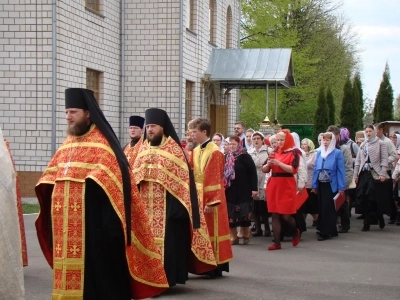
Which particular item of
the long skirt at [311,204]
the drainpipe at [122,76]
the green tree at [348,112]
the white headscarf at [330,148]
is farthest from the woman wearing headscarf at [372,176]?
the green tree at [348,112]

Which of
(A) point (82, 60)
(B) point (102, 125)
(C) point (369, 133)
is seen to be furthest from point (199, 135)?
(A) point (82, 60)

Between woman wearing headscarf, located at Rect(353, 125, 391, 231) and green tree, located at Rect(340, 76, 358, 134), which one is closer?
woman wearing headscarf, located at Rect(353, 125, 391, 231)

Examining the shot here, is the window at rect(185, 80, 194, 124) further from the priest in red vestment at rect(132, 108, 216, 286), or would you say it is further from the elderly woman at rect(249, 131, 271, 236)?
the priest in red vestment at rect(132, 108, 216, 286)

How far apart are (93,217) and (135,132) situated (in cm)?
419

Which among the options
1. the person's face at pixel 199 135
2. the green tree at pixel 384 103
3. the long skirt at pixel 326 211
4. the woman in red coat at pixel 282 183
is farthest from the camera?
the green tree at pixel 384 103

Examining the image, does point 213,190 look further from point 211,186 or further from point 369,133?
point 369,133

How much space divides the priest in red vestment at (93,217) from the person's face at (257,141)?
757cm

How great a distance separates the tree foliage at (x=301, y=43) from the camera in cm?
4294

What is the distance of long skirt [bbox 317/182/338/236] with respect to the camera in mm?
14367

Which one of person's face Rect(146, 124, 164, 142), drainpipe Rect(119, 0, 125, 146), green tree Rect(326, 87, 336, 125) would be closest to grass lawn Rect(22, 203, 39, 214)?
drainpipe Rect(119, 0, 125, 146)

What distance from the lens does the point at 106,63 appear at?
22.0 m

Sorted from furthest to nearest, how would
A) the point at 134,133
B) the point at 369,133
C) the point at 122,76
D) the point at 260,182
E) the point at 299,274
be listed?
the point at 122,76, the point at 369,133, the point at 260,182, the point at 134,133, the point at 299,274

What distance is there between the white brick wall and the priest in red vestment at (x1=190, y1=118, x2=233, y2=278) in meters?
8.79

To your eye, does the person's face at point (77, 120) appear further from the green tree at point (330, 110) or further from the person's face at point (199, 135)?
the green tree at point (330, 110)
